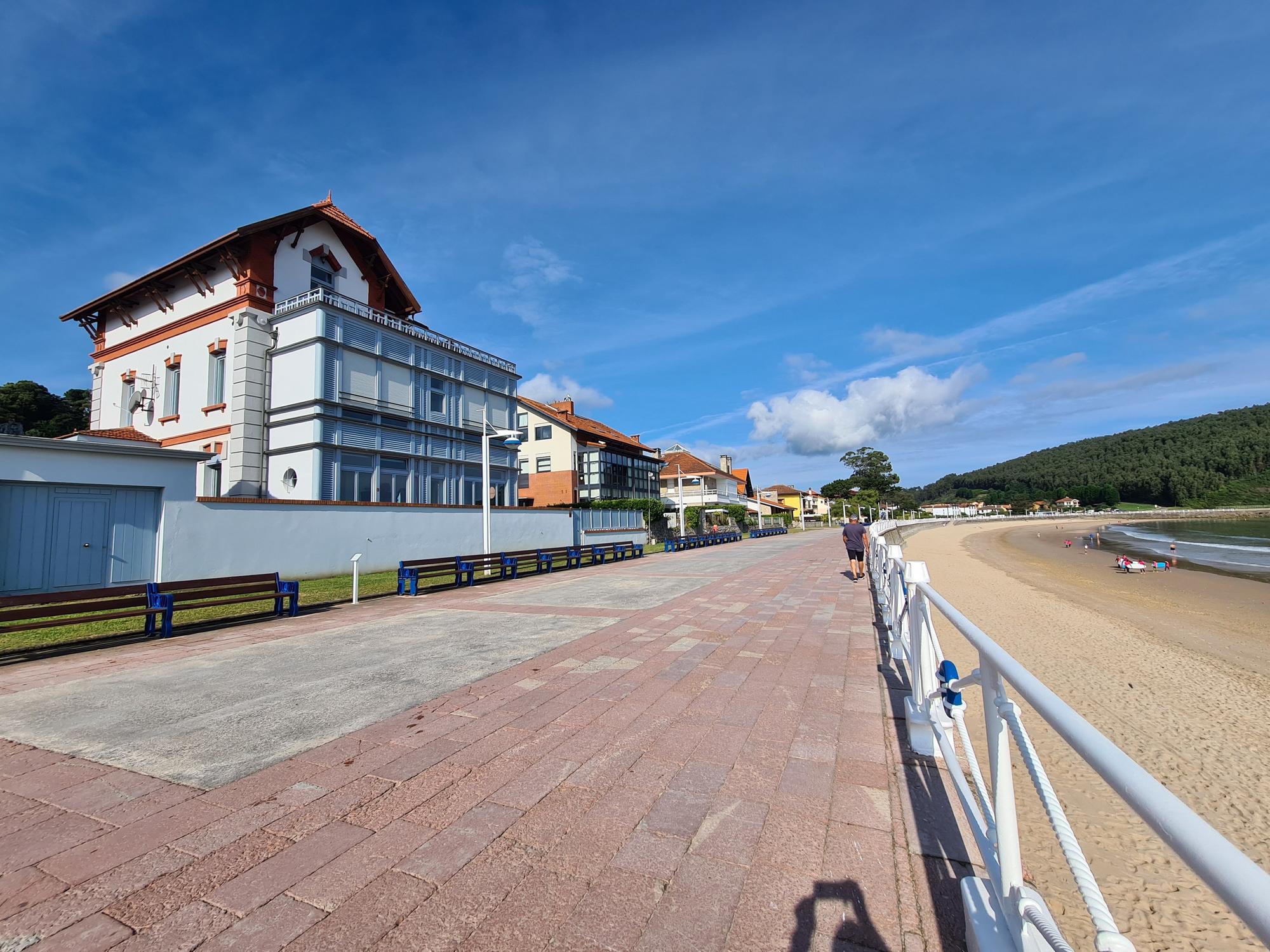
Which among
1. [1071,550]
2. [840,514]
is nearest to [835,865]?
[1071,550]

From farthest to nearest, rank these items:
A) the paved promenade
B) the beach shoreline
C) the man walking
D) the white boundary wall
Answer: the man walking, the white boundary wall, the beach shoreline, the paved promenade

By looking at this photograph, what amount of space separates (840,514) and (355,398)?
7404 cm

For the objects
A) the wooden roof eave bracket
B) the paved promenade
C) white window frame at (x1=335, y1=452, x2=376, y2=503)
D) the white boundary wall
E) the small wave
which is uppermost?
the wooden roof eave bracket

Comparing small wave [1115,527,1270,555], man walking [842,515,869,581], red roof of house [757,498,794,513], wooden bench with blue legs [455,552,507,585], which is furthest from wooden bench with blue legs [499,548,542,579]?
red roof of house [757,498,794,513]

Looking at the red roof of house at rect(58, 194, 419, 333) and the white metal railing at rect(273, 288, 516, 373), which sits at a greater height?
the red roof of house at rect(58, 194, 419, 333)

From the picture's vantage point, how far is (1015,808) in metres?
1.97

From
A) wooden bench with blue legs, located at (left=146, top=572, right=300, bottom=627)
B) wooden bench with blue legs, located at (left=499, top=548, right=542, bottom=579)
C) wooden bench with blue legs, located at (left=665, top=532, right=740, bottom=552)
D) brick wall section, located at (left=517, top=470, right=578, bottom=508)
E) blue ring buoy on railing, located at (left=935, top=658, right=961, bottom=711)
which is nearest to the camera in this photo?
blue ring buoy on railing, located at (left=935, top=658, right=961, bottom=711)

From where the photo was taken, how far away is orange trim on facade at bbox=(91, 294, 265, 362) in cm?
2169

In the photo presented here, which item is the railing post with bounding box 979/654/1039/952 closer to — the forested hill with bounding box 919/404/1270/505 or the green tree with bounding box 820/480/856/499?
the green tree with bounding box 820/480/856/499

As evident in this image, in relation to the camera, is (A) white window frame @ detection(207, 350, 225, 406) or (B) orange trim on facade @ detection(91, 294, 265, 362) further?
(A) white window frame @ detection(207, 350, 225, 406)

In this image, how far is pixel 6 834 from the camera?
9.83ft

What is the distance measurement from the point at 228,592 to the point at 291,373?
48.2 ft

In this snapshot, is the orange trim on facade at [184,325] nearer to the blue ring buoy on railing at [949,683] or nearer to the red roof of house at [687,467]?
the blue ring buoy on railing at [949,683]

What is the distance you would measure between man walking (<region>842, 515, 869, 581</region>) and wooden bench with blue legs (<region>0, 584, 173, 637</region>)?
13700mm
